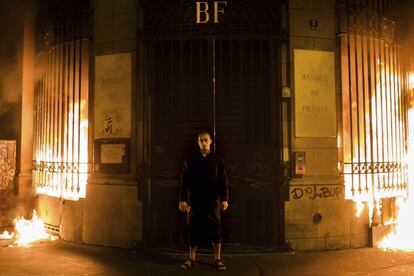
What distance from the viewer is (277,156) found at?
23.4 feet

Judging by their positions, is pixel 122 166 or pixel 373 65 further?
pixel 373 65

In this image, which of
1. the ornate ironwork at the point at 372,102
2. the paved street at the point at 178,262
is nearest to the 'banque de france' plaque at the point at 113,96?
the paved street at the point at 178,262

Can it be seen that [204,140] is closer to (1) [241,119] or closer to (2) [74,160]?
(1) [241,119]

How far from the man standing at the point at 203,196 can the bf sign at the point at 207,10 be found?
2247 millimetres

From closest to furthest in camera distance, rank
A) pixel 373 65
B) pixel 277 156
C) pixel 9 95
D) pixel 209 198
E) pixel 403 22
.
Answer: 1. pixel 209 198
2. pixel 277 156
3. pixel 373 65
4. pixel 403 22
5. pixel 9 95

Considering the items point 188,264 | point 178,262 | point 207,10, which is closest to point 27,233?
point 178,262

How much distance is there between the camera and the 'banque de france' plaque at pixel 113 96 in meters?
7.51

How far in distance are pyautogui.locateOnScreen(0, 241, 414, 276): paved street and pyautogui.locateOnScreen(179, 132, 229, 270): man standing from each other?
1.43ft

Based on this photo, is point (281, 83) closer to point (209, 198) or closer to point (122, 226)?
point (209, 198)

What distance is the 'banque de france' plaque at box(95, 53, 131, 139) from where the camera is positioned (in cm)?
751

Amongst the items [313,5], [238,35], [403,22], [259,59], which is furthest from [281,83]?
[403,22]

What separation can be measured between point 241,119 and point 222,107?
0.39 meters

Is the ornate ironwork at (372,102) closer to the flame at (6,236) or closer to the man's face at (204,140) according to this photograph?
the man's face at (204,140)

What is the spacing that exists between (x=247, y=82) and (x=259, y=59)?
46cm
